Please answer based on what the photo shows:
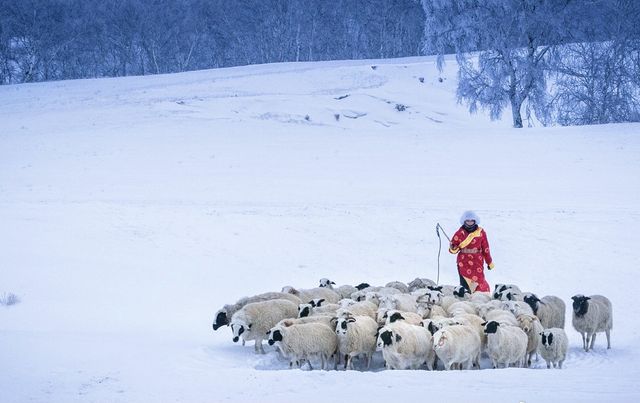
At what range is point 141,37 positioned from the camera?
66312 mm

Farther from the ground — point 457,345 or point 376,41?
point 376,41

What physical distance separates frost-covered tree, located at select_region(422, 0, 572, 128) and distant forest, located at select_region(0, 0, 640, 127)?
0.18ft

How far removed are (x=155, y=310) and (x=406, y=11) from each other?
58828mm

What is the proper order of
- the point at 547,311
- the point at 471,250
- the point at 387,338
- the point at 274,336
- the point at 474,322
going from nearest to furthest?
1. the point at 387,338
2. the point at 274,336
3. the point at 474,322
4. the point at 547,311
5. the point at 471,250

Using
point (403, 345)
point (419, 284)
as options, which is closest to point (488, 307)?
point (403, 345)

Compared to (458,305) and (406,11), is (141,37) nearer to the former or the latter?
(406,11)

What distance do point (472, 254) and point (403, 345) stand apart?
424 cm

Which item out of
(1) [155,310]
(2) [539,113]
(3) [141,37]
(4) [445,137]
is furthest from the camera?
(3) [141,37]

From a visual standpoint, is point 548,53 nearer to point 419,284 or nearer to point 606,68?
point 606,68

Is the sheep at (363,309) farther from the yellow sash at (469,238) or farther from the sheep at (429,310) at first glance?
the yellow sash at (469,238)

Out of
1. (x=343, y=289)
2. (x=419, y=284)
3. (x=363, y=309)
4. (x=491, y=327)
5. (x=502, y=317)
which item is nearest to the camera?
(x=491, y=327)

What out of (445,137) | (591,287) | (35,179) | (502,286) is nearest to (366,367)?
(502,286)

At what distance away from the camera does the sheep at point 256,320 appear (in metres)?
11.2

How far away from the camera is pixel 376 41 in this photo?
70.4 m
